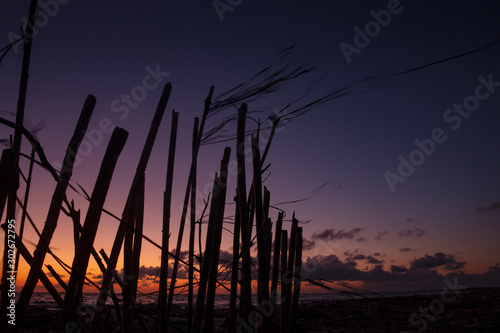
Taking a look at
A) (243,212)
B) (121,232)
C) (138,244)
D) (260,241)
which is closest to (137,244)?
(138,244)

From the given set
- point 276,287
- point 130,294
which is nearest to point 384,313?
point 276,287

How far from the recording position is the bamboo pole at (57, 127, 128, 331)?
1869 millimetres

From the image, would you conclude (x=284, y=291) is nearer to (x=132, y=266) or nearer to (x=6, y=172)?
(x=132, y=266)

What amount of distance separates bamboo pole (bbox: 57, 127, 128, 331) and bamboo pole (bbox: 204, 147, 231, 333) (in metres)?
1.29

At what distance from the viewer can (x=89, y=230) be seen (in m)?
1.86

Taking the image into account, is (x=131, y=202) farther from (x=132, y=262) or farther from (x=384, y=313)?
(x=384, y=313)

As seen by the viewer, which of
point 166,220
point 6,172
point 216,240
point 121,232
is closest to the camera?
point 6,172

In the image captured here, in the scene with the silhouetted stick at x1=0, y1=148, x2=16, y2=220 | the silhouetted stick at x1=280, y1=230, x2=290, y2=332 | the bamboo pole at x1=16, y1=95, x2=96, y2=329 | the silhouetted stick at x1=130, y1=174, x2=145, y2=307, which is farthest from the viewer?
the silhouetted stick at x1=280, y1=230, x2=290, y2=332

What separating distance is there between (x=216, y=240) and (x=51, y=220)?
1.51 meters

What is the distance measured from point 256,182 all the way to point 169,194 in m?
1.45

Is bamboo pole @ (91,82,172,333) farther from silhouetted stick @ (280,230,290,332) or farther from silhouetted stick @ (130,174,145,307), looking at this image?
silhouetted stick @ (280,230,290,332)

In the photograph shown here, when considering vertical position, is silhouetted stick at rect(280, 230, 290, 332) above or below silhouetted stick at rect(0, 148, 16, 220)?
below

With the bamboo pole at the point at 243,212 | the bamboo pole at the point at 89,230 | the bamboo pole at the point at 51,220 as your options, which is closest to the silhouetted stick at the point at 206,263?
the bamboo pole at the point at 243,212

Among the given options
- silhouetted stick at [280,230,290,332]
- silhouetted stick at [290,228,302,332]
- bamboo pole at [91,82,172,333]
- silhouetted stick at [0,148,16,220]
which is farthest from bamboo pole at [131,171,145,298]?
silhouetted stick at [290,228,302,332]
